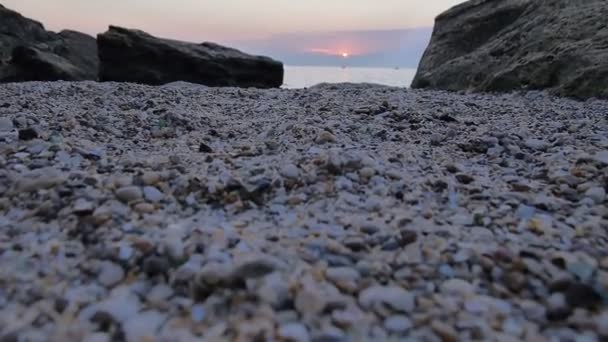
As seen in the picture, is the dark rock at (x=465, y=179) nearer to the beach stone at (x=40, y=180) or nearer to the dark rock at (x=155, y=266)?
the dark rock at (x=155, y=266)

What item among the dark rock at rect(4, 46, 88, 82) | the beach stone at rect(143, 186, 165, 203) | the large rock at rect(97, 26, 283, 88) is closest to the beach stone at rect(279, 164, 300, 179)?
the beach stone at rect(143, 186, 165, 203)

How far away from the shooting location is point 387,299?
1.37 metres

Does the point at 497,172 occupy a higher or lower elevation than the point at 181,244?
higher

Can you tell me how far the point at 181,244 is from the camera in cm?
165

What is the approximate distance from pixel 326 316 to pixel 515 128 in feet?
10.6

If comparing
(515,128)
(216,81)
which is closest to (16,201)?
(515,128)


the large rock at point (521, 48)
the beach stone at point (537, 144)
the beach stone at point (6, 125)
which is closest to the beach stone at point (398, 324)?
the beach stone at point (537, 144)

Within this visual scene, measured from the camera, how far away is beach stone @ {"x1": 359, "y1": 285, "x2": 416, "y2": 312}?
1.34 meters

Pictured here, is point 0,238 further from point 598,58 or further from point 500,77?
point 500,77

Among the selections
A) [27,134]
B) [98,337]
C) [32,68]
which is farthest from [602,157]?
[32,68]

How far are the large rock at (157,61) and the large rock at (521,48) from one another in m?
5.30

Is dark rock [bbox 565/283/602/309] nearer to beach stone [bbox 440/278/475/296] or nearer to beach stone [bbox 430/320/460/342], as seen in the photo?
beach stone [bbox 440/278/475/296]

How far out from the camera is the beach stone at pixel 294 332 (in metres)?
1.21

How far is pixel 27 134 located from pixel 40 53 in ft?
41.1
